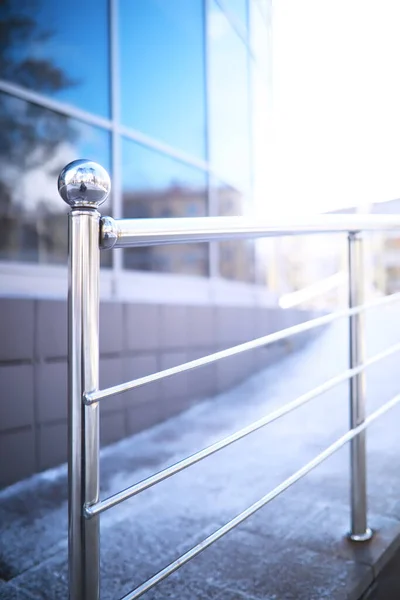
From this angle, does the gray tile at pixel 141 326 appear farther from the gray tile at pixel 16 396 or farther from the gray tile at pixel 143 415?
the gray tile at pixel 16 396

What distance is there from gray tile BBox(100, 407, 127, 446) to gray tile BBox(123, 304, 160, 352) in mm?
383

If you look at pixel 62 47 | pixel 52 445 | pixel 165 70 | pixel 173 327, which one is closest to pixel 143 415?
pixel 173 327

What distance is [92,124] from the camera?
3.20m

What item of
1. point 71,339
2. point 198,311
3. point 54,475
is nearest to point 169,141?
point 198,311

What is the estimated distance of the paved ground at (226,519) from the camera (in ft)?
4.35

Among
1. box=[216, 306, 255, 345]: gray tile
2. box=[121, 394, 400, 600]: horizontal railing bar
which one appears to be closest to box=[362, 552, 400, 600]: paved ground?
box=[121, 394, 400, 600]: horizontal railing bar

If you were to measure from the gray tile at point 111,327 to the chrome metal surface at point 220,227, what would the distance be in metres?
1.61

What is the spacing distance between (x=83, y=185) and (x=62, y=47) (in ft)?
10.5

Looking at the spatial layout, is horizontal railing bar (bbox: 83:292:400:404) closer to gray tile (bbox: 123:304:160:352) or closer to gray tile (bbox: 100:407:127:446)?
gray tile (bbox: 100:407:127:446)

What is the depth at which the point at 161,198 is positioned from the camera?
4172 mm

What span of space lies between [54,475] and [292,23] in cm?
449

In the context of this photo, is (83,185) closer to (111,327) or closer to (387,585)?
(387,585)

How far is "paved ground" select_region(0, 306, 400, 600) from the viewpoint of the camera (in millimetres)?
1327

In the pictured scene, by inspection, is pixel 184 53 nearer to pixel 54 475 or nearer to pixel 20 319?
pixel 20 319
